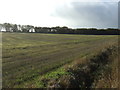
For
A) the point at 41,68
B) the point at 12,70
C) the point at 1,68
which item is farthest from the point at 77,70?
the point at 1,68

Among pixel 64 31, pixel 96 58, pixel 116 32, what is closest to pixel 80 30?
pixel 64 31

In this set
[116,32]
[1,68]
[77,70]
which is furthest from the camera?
[116,32]

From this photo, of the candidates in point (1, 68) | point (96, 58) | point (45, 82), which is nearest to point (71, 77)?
point (45, 82)

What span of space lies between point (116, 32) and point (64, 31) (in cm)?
2550

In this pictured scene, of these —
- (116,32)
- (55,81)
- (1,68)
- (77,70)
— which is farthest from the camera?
(116,32)

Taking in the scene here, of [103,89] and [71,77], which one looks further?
[71,77]

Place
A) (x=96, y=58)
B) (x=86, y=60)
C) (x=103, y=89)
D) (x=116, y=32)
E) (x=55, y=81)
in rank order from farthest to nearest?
(x=116, y=32) < (x=96, y=58) < (x=86, y=60) < (x=55, y=81) < (x=103, y=89)

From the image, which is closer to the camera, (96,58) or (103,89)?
(103,89)

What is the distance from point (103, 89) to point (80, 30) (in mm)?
92030

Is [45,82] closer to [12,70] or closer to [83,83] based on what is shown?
[83,83]

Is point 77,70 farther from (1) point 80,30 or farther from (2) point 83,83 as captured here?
(1) point 80,30

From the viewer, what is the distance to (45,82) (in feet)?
36.9

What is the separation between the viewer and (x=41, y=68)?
49.5 ft

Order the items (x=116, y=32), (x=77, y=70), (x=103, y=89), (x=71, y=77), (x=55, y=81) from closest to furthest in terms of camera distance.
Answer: (x=103, y=89) → (x=55, y=81) → (x=71, y=77) → (x=77, y=70) → (x=116, y=32)
